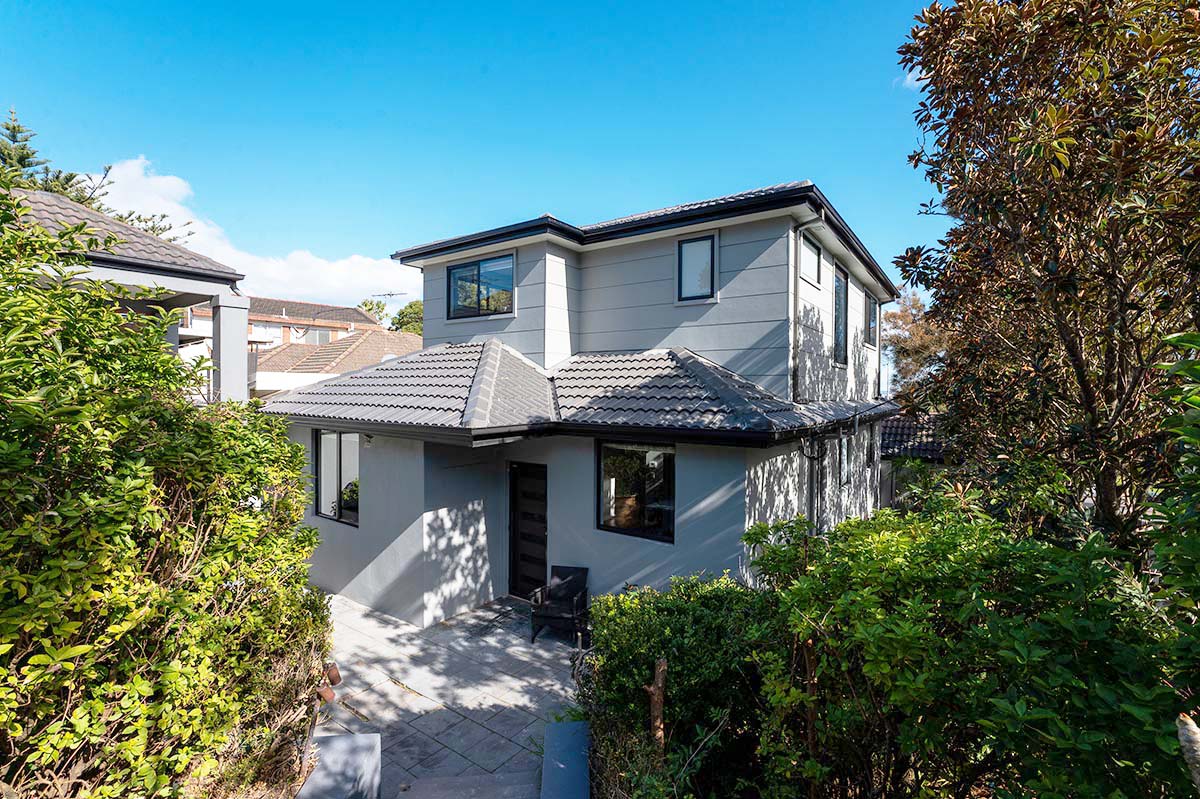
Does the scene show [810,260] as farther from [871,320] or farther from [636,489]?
[871,320]

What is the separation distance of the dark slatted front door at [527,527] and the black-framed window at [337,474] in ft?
9.68

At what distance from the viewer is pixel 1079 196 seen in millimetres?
4180

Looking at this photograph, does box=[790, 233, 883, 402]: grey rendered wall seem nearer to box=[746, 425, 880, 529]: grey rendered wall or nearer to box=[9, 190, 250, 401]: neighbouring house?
box=[746, 425, 880, 529]: grey rendered wall

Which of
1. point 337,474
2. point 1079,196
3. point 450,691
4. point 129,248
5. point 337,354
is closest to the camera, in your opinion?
point 1079,196

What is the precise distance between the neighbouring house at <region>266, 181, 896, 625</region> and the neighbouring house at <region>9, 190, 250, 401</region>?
142 cm

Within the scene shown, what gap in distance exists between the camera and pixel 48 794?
2736 millimetres

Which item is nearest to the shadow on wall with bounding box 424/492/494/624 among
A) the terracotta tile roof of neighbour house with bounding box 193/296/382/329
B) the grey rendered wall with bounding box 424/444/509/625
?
the grey rendered wall with bounding box 424/444/509/625

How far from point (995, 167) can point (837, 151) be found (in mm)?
5323

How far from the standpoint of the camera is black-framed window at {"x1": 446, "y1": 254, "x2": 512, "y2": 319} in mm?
10805

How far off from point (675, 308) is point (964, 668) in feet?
25.8

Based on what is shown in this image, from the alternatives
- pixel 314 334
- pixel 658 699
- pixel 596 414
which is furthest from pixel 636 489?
pixel 314 334

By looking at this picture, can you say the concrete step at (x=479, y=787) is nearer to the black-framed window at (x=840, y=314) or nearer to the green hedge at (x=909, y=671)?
the green hedge at (x=909, y=671)

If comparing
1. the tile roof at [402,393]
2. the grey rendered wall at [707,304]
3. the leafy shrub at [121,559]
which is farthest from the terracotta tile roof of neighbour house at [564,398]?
the leafy shrub at [121,559]

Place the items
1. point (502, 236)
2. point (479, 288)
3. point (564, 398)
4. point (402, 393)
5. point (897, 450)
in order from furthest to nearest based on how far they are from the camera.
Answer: point (897, 450) → point (479, 288) → point (502, 236) → point (402, 393) → point (564, 398)
